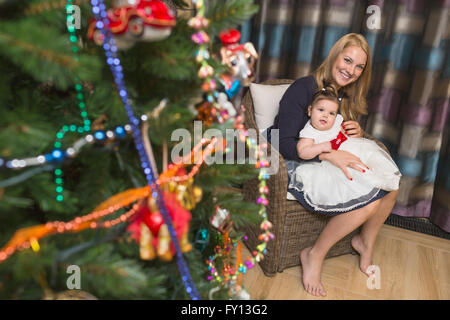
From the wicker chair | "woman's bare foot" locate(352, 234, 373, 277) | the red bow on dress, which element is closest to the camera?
the wicker chair

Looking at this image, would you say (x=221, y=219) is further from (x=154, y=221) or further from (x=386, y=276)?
(x=386, y=276)

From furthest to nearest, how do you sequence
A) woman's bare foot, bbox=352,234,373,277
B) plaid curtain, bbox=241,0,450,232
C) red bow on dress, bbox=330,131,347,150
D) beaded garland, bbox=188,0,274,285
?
plaid curtain, bbox=241,0,450,232, woman's bare foot, bbox=352,234,373,277, red bow on dress, bbox=330,131,347,150, beaded garland, bbox=188,0,274,285

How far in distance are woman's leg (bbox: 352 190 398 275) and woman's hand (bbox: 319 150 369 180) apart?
0.85 ft

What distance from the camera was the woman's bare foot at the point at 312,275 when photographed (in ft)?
5.10

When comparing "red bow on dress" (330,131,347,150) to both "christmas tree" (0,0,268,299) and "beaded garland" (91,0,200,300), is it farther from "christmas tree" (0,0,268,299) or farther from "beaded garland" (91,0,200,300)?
"beaded garland" (91,0,200,300)

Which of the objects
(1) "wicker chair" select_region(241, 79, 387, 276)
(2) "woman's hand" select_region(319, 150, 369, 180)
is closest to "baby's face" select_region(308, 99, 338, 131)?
(2) "woman's hand" select_region(319, 150, 369, 180)

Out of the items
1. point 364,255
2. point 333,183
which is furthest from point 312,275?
point 333,183

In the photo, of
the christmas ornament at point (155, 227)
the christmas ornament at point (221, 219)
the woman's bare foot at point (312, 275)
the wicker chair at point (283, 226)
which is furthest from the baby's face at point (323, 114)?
the christmas ornament at point (155, 227)

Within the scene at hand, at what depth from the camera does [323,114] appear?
4.99ft

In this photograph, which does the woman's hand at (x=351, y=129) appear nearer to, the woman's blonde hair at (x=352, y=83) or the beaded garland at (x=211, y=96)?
the woman's blonde hair at (x=352, y=83)

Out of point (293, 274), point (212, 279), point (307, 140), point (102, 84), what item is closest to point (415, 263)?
point (293, 274)

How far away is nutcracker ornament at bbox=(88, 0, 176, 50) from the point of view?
68cm

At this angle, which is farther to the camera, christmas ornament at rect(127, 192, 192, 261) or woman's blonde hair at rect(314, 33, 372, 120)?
woman's blonde hair at rect(314, 33, 372, 120)

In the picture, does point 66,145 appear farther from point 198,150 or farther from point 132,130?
point 198,150
